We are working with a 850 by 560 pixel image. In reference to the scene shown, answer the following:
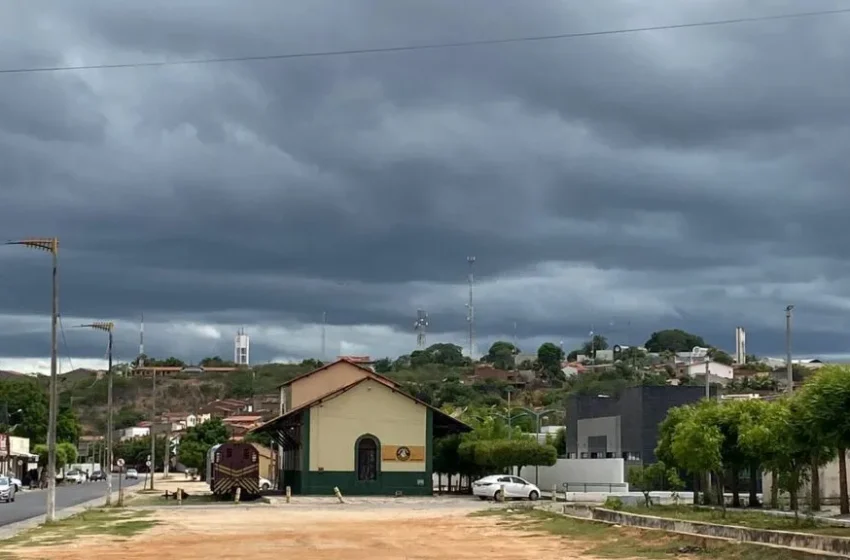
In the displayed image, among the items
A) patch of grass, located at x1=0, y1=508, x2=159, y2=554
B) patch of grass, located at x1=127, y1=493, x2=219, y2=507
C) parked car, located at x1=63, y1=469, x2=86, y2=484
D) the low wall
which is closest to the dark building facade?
patch of grass, located at x1=127, y1=493, x2=219, y2=507

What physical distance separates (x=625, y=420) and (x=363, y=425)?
907 inches

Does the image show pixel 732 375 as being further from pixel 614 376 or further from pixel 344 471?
pixel 344 471

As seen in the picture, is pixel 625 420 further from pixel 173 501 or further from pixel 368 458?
pixel 173 501

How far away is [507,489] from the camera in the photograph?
61969 millimetres

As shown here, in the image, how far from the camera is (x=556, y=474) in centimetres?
7088

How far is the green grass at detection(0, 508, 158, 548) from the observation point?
3312 cm

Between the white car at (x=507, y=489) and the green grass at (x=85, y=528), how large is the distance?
64.4 ft

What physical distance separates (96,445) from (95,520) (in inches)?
5841

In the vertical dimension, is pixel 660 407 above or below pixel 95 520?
above

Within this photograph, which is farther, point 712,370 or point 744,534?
point 712,370

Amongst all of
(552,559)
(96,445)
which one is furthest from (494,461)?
(96,445)

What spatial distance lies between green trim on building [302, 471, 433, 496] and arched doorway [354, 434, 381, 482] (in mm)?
336

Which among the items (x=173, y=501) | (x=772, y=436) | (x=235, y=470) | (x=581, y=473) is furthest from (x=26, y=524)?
(x=581, y=473)

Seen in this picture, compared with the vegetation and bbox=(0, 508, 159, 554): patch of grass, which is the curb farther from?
the vegetation
